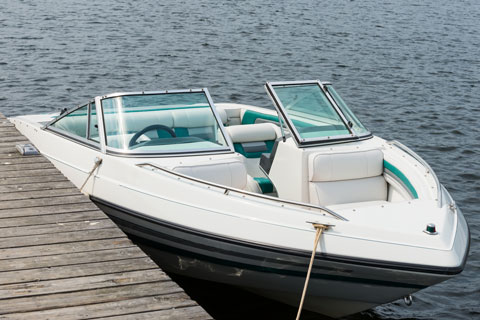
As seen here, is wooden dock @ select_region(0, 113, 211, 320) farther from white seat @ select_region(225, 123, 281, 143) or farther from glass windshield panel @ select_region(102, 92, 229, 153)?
white seat @ select_region(225, 123, 281, 143)

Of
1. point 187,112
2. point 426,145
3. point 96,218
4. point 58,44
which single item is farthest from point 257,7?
point 96,218

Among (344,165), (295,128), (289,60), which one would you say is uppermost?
(295,128)

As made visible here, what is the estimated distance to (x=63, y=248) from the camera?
5.23 metres

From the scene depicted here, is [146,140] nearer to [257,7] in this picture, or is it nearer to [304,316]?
[304,316]

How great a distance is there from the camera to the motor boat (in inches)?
211

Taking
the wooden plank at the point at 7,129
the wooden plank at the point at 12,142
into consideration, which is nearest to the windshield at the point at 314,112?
the wooden plank at the point at 12,142

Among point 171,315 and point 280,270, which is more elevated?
point 171,315

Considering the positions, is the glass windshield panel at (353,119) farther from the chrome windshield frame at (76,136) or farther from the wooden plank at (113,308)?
the wooden plank at (113,308)

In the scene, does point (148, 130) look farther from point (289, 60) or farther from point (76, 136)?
point (289, 60)

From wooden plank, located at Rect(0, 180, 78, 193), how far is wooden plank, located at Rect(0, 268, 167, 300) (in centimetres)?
176

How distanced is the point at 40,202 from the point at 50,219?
1.35 feet

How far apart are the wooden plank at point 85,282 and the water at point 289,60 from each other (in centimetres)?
195

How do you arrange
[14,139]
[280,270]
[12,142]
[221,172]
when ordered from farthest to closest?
[14,139] < [12,142] < [221,172] < [280,270]

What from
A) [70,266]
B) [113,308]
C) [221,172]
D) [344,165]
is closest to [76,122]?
[221,172]
